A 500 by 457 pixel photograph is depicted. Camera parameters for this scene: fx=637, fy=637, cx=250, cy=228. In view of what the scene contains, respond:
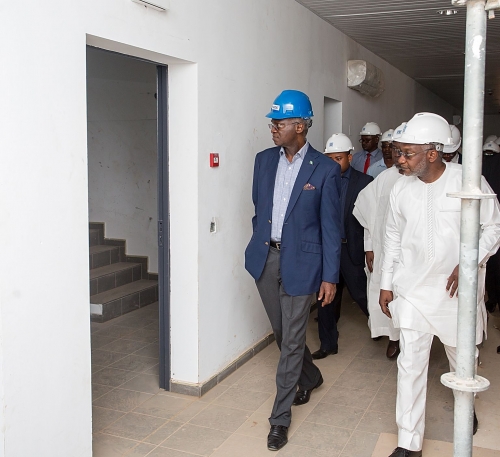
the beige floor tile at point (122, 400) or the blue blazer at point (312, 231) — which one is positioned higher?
the blue blazer at point (312, 231)

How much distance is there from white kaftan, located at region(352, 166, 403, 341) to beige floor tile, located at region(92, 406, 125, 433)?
210 centimetres

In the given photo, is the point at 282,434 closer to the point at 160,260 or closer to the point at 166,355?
the point at 166,355

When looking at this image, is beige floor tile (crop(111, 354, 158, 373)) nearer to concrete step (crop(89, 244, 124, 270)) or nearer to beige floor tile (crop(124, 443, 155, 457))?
beige floor tile (crop(124, 443, 155, 457))

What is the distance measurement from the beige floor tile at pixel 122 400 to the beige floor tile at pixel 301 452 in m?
1.08

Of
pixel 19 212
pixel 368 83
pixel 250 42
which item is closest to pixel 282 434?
pixel 19 212

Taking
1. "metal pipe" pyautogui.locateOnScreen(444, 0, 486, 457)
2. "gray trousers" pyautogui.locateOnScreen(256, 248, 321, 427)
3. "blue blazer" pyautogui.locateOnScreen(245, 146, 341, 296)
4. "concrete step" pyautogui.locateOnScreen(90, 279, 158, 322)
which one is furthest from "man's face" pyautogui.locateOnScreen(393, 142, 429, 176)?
"concrete step" pyautogui.locateOnScreen(90, 279, 158, 322)

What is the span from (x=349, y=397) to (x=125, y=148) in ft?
13.1

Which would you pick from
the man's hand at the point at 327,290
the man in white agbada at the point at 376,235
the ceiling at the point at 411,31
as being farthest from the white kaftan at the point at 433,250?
the ceiling at the point at 411,31

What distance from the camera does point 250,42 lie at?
4.67 m

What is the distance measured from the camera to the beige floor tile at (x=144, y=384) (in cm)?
431

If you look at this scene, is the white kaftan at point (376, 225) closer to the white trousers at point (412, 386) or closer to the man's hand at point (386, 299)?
the man's hand at point (386, 299)

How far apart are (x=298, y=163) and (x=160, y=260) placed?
1.15 metres

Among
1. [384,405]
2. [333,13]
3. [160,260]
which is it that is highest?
[333,13]

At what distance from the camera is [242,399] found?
163 inches
